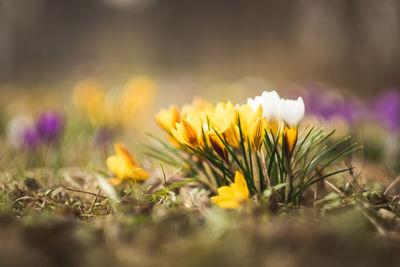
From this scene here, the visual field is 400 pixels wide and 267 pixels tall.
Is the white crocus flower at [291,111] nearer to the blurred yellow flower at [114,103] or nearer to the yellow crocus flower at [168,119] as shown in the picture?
the yellow crocus flower at [168,119]

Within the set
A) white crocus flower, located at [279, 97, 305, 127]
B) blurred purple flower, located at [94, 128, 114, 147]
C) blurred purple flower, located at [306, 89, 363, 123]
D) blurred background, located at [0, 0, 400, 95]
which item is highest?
blurred background, located at [0, 0, 400, 95]

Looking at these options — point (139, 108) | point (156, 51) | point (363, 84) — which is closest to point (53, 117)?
point (139, 108)

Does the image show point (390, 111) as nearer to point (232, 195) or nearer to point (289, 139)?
point (289, 139)

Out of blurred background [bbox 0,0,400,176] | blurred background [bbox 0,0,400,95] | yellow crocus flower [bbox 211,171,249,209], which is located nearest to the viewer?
yellow crocus flower [bbox 211,171,249,209]

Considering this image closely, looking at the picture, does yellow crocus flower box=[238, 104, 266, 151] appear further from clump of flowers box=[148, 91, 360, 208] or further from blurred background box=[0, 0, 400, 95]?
blurred background box=[0, 0, 400, 95]

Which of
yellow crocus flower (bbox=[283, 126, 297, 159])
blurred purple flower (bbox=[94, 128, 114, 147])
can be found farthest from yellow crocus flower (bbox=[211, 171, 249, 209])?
blurred purple flower (bbox=[94, 128, 114, 147])

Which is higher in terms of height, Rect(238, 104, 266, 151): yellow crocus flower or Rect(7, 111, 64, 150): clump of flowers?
Rect(238, 104, 266, 151): yellow crocus flower
